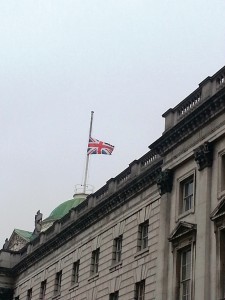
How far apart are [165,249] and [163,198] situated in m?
3.07

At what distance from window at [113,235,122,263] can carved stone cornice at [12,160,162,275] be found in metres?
2.24

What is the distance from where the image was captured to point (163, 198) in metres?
35.5

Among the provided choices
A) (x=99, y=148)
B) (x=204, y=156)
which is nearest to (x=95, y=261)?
(x=99, y=148)

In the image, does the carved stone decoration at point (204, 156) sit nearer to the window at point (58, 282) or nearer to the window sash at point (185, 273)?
the window sash at point (185, 273)

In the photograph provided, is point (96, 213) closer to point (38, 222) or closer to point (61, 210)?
point (38, 222)

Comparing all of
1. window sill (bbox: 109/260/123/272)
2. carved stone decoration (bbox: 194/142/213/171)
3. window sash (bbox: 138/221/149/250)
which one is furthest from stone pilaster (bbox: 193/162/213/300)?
window sill (bbox: 109/260/123/272)

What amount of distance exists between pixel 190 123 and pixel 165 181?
11.6 ft

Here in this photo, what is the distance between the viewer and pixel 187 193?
1337 inches

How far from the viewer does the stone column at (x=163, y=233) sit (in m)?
33.2

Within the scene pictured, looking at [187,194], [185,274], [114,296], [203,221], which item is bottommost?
[185,274]

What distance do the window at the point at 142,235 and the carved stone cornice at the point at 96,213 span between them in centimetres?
223

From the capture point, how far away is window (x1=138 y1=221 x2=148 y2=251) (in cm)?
3881

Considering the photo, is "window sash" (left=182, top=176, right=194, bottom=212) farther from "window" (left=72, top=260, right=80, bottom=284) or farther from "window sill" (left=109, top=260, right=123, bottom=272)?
"window" (left=72, top=260, right=80, bottom=284)

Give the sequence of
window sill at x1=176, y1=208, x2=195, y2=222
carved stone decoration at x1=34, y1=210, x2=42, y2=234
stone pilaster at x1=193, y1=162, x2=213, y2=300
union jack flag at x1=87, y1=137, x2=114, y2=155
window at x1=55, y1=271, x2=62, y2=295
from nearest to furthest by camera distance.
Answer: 1. stone pilaster at x1=193, y1=162, x2=213, y2=300
2. window sill at x1=176, y1=208, x2=195, y2=222
3. window at x1=55, y1=271, x2=62, y2=295
4. union jack flag at x1=87, y1=137, x2=114, y2=155
5. carved stone decoration at x1=34, y1=210, x2=42, y2=234
